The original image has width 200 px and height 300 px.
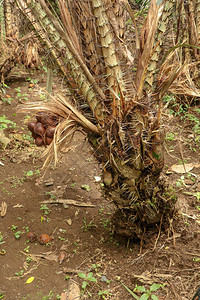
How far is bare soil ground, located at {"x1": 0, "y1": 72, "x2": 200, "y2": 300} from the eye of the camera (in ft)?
6.32

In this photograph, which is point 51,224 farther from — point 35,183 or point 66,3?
point 66,3

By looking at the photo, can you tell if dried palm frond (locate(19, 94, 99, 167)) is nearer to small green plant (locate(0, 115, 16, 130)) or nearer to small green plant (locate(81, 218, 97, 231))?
small green plant (locate(81, 218, 97, 231))

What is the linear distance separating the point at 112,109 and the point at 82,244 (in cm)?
109

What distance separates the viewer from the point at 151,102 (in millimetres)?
1898

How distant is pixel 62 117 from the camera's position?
1.96 meters

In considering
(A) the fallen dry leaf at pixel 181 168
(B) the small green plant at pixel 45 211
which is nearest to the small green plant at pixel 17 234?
(B) the small green plant at pixel 45 211

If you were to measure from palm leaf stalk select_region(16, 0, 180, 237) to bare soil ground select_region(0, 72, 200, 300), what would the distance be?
0.65ft

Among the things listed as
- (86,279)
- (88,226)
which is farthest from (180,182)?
(86,279)

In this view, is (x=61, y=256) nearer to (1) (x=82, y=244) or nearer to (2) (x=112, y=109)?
(1) (x=82, y=244)

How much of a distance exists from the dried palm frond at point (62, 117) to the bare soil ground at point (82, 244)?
0.23 m

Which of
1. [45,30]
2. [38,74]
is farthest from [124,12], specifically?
[38,74]

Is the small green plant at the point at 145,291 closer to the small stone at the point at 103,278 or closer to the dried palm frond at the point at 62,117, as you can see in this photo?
the small stone at the point at 103,278

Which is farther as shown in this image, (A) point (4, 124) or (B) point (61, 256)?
(A) point (4, 124)

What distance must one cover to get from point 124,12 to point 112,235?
5.37ft
